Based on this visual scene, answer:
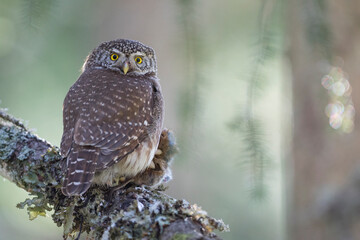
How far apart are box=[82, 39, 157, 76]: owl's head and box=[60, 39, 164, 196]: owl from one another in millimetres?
240

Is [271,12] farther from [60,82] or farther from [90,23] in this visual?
[60,82]

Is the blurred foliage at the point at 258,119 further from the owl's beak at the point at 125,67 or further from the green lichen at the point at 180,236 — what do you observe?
the green lichen at the point at 180,236

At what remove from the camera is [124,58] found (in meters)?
3.69

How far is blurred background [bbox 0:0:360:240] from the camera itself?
288 centimetres

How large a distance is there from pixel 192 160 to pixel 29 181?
95cm

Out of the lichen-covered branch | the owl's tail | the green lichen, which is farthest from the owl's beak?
the green lichen

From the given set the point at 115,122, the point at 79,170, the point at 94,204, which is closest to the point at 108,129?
the point at 115,122

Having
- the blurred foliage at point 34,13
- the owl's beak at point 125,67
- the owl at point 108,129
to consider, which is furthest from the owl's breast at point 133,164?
the blurred foliage at point 34,13

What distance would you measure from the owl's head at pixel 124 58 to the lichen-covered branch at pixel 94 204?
0.70m

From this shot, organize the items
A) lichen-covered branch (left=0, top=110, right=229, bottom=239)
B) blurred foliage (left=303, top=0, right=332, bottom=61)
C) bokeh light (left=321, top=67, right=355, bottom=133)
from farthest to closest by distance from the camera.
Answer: bokeh light (left=321, top=67, right=355, bottom=133) → blurred foliage (left=303, top=0, right=332, bottom=61) → lichen-covered branch (left=0, top=110, right=229, bottom=239)

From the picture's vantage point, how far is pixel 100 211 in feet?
7.98

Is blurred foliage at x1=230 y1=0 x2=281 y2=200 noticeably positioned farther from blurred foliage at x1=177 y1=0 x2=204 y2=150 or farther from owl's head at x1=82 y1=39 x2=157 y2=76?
owl's head at x1=82 y1=39 x2=157 y2=76

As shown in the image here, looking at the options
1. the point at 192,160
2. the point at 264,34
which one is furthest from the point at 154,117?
the point at 264,34

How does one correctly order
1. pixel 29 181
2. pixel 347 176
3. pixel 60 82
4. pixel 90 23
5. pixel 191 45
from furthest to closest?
1. pixel 60 82
2. pixel 90 23
3. pixel 347 176
4. pixel 191 45
5. pixel 29 181
